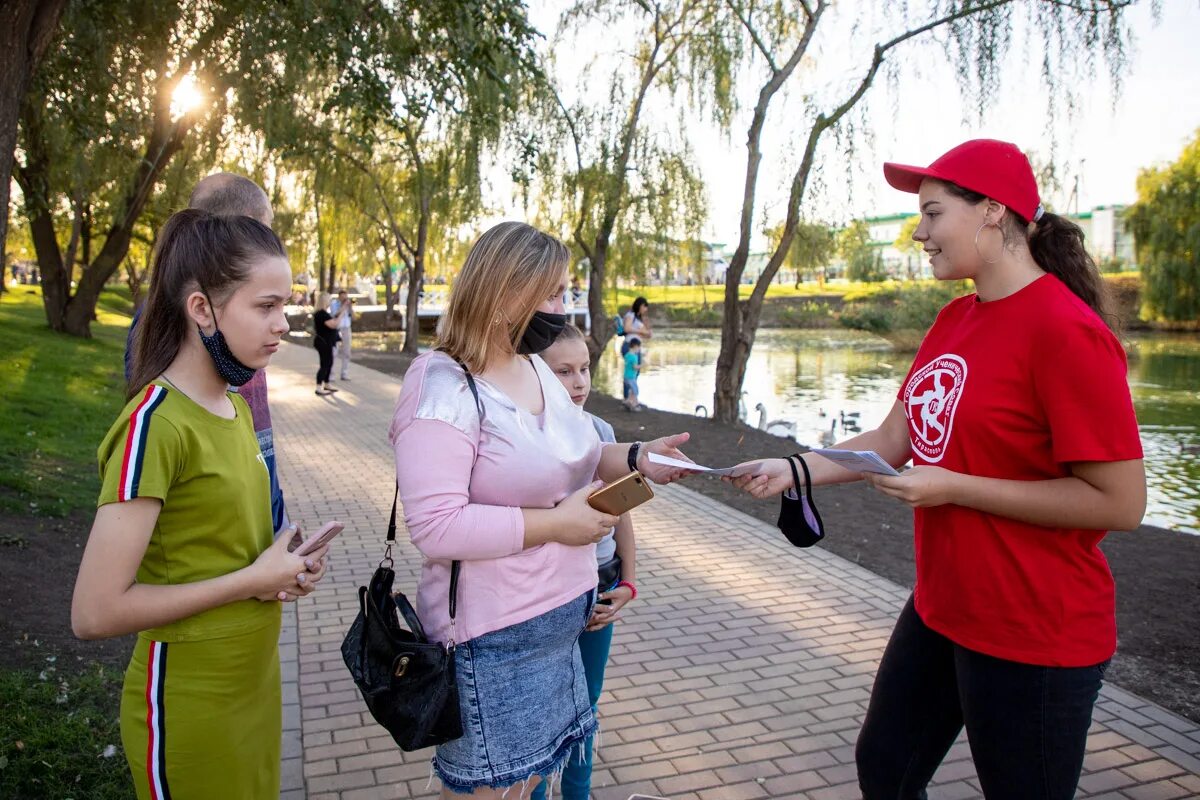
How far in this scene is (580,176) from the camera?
51.4 feet

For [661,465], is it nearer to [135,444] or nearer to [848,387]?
[135,444]

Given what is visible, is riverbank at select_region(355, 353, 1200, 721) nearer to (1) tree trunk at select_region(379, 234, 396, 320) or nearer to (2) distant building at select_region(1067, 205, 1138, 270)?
(2) distant building at select_region(1067, 205, 1138, 270)

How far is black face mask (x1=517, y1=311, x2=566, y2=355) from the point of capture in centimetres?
230

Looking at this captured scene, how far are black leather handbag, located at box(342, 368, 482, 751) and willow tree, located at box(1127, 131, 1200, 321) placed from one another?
1543 inches

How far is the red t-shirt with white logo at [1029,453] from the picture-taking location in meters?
2.14

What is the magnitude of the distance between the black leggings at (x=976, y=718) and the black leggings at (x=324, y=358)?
15.4 metres

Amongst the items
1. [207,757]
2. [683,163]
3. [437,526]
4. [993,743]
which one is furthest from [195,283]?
[683,163]

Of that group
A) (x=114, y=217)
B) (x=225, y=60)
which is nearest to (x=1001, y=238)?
(x=225, y=60)

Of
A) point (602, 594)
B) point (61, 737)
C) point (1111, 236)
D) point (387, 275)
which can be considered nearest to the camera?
point (602, 594)

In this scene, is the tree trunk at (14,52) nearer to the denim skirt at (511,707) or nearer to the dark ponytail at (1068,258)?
the denim skirt at (511,707)

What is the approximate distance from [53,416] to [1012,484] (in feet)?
38.0

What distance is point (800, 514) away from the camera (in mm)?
2602

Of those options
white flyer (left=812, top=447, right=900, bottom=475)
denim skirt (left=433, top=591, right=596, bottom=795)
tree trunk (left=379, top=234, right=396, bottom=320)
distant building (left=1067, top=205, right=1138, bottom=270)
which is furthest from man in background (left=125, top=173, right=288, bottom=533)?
tree trunk (left=379, top=234, right=396, bottom=320)

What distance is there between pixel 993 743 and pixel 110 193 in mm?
24262
